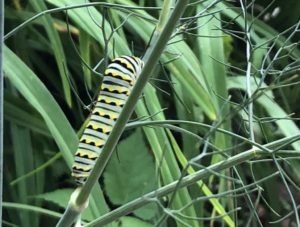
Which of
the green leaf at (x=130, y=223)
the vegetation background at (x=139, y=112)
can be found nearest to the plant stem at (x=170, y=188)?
the vegetation background at (x=139, y=112)

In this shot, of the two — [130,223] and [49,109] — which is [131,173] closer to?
[130,223]

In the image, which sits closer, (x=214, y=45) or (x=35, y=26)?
(x=214, y=45)

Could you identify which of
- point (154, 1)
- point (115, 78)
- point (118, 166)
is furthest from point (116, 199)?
point (115, 78)

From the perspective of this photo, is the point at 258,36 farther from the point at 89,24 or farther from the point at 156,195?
the point at 156,195

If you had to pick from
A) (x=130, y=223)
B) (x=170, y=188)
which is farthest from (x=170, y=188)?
(x=130, y=223)

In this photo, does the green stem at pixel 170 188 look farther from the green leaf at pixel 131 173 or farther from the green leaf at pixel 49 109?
the green leaf at pixel 131 173
